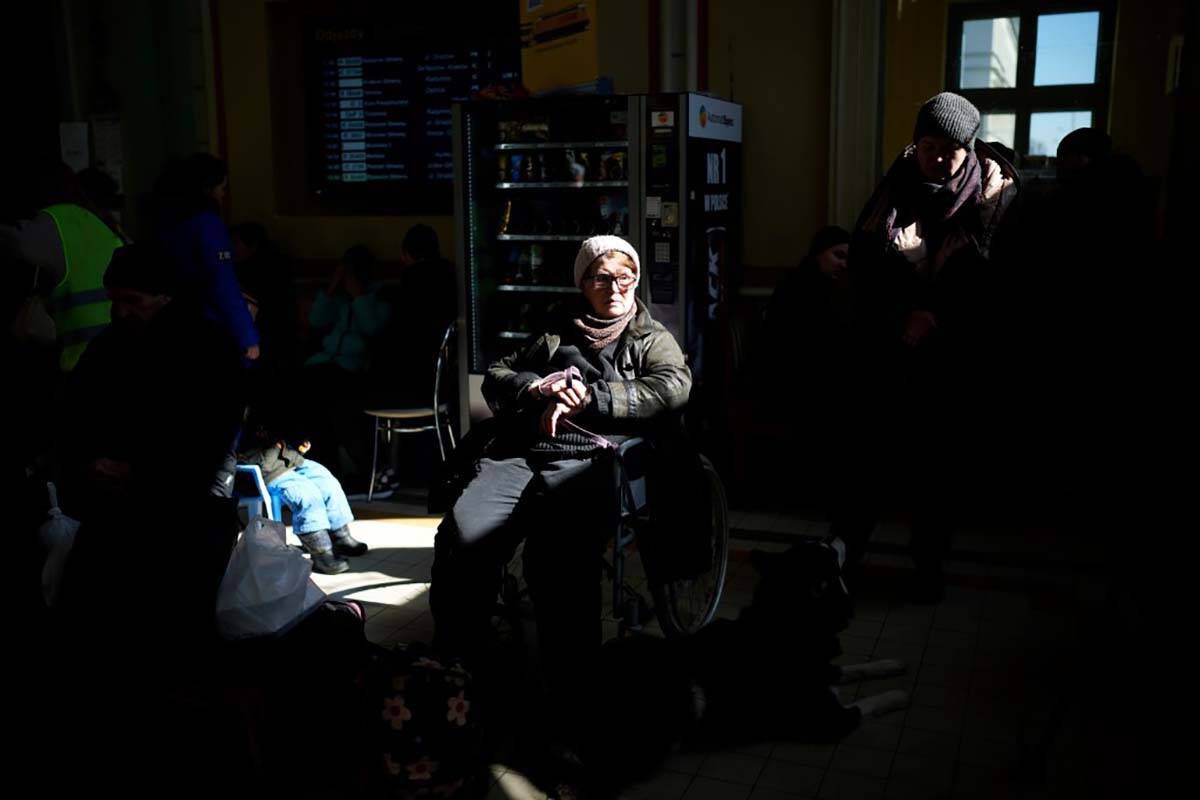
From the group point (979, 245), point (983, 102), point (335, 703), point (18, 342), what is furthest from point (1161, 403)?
point (983, 102)

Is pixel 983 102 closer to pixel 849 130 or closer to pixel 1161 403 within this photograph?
pixel 849 130

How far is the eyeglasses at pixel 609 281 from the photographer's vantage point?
3.33 metres

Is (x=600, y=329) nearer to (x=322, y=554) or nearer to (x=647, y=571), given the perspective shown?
(x=647, y=571)

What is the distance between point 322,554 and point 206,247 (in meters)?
1.33

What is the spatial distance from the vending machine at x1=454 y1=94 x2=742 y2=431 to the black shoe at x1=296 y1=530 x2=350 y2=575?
1.31 meters

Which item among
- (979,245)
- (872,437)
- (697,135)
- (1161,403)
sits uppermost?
(697,135)

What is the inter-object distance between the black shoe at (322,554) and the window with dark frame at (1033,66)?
346 cm

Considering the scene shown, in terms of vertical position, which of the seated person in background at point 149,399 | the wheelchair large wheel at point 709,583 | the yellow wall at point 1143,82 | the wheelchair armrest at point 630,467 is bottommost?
the wheelchair large wheel at point 709,583

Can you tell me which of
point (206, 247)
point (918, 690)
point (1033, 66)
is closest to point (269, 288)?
point (206, 247)

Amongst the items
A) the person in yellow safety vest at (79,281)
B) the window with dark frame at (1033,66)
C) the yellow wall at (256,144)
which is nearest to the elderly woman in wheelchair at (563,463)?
the person in yellow safety vest at (79,281)

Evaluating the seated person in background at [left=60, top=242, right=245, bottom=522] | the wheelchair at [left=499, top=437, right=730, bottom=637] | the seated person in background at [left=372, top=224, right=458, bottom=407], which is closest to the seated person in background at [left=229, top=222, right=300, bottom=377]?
the seated person in background at [left=372, top=224, right=458, bottom=407]

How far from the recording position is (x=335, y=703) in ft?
9.31

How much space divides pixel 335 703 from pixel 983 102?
163 inches

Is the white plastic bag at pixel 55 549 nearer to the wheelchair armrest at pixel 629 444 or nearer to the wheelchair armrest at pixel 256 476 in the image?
the wheelchair armrest at pixel 256 476
